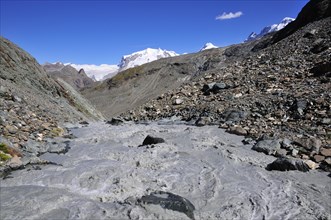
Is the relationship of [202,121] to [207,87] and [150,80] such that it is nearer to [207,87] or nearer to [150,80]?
[207,87]

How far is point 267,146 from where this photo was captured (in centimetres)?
1465

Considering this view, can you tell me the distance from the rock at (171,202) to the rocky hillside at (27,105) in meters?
5.53

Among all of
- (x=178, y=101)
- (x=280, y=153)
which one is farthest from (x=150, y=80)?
(x=280, y=153)

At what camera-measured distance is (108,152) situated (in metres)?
15.0

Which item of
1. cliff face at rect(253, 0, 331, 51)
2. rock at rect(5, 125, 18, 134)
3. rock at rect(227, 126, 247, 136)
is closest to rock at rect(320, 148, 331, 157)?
rock at rect(227, 126, 247, 136)

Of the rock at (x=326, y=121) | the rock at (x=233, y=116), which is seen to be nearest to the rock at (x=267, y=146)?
the rock at (x=326, y=121)

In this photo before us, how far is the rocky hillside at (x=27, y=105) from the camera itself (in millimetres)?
14570

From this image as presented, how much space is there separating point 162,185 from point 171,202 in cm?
166

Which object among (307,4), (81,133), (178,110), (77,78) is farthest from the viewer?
(77,78)

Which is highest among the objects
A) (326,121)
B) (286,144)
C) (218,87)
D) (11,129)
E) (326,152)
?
(11,129)

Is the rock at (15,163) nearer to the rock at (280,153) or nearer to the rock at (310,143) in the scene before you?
the rock at (280,153)

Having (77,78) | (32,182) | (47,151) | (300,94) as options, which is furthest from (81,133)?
(77,78)

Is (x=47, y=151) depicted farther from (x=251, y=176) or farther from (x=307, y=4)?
(x=307, y=4)

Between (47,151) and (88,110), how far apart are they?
19942 millimetres
